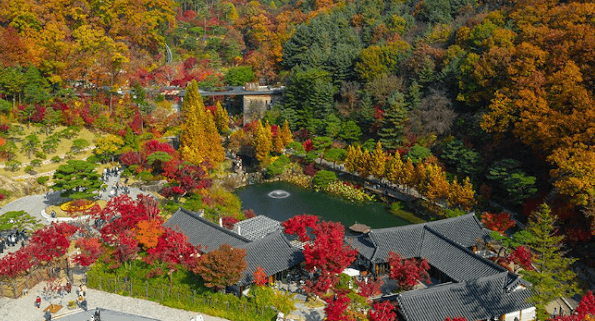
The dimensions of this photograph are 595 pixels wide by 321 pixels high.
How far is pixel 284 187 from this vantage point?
124ft

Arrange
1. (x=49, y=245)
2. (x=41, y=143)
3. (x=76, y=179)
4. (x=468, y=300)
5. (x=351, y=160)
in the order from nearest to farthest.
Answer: (x=468, y=300) < (x=49, y=245) < (x=76, y=179) < (x=41, y=143) < (x=351, y=160)

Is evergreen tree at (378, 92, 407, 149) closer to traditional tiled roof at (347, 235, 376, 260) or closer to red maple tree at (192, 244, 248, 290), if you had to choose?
traditional tiled roof at (347, 235, 376, 260)

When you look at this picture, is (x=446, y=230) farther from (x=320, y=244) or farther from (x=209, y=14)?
(x=209, y=14)

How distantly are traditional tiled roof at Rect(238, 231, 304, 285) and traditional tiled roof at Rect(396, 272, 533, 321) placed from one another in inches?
207

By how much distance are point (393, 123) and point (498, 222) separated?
13564 millimetres

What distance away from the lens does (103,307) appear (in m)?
20.3

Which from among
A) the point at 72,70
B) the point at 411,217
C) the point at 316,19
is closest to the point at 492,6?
the point at 316,19

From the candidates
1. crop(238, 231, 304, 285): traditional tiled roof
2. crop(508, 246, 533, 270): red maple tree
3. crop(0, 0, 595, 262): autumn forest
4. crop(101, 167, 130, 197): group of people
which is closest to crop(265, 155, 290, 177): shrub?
crop(0, 0, 595, 262): autumn forest

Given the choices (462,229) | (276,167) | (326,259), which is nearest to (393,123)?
(276,167)

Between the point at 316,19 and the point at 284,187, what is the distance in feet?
76.5

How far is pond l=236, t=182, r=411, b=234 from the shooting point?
3169 cm

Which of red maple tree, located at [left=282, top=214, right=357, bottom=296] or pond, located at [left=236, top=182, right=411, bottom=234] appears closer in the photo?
red maple tree, located at [left=282, top=214, right=357, bottom=296]

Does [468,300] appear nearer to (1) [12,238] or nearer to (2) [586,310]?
(2) [586,310]

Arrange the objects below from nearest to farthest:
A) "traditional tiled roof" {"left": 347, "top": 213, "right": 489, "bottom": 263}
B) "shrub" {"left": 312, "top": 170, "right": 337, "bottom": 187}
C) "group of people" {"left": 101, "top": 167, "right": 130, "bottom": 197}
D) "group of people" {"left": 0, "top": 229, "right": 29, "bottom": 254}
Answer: "traditional tiled roof" {"left": 347, "top": 213, "right": 489, "bottom": 263} → "group of people" {"left": 0, "top": 229, "right": 29, "bottom": 254} → "group of people" {"left": 101, "top": 167, "right": 130, "bottom": 197} → "shrub" {"left": 312, "top": 170, "right": 337, "bottom": 187}
